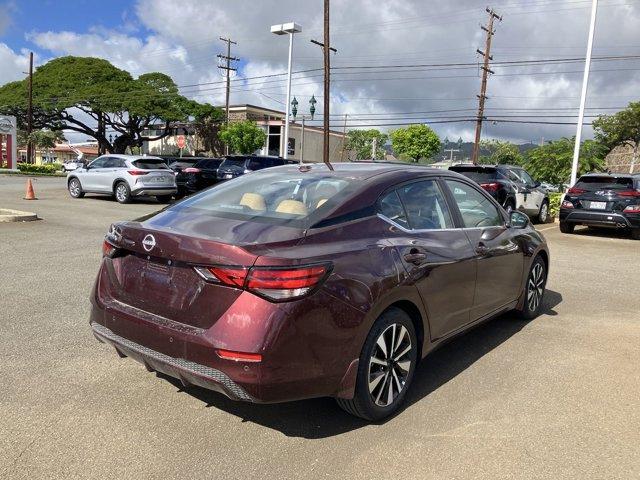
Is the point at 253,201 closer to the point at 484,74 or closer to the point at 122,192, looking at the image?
the point at 122,192

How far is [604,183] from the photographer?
43.3 feet

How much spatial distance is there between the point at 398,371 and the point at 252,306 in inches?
48.8

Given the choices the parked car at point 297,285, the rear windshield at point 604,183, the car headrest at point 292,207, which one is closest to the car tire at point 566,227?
the rear windshield at point 604,183

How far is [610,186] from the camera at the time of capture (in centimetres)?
1302

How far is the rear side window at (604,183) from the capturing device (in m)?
12.9

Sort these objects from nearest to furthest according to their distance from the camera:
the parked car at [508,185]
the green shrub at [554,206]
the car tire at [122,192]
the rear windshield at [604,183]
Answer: the rear windshield at [604,183]
the parked car at [508,185]
the car tire at [122,192]
the green shrub at [554,206]

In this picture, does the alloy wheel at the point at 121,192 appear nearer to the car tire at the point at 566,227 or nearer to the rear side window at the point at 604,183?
the car tire at the point at 566,227

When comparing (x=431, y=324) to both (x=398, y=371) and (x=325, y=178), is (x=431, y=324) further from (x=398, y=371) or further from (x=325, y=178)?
(x=325, y=178)

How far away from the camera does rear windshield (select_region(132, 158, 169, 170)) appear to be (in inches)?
686

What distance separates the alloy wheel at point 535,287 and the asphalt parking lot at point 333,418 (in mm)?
276

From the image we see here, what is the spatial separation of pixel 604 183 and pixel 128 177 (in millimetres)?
13555

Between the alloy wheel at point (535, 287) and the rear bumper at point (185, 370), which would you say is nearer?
the rear bumper at point (185, 370)

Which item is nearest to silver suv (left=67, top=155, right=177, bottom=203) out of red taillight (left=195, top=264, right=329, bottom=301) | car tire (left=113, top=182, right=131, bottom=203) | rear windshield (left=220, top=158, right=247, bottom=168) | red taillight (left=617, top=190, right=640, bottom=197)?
car tire (left=113, top=182, right=131, bottom=203)

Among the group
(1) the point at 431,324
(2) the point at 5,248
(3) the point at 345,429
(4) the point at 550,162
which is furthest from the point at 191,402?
(4) the point at 550,162
